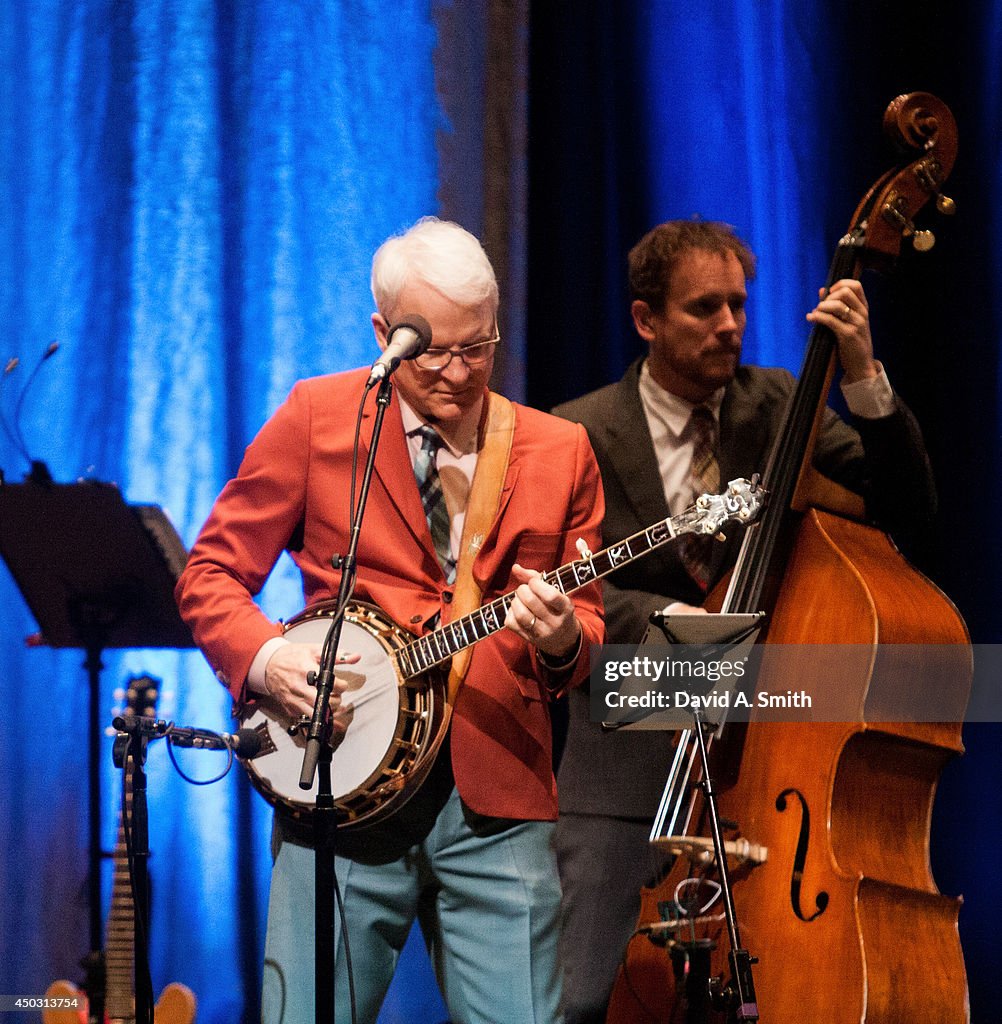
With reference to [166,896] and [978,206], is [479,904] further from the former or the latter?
[978,206]

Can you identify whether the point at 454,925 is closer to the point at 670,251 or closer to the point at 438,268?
the point at 438,268

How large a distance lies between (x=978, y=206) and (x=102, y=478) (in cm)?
253

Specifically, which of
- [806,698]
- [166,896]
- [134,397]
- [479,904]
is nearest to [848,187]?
[806,698]

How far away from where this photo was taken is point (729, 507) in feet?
7.73

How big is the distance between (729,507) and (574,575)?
285mm

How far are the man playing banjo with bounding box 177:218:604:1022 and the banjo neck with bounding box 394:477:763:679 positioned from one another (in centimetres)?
6

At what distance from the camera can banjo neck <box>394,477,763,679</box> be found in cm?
235

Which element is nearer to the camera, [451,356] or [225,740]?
[225,740]

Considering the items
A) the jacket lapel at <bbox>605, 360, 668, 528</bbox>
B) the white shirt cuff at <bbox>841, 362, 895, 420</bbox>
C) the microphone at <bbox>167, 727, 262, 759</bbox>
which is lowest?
the microphone at <bbox>167, 727, 262, 759</bbox>

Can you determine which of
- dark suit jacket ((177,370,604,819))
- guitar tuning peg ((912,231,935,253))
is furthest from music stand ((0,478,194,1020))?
guitar tuning peg ((912,231,935,253))

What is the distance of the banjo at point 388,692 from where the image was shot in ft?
7.54

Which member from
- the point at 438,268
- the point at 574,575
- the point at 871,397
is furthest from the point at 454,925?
the point at 871,397

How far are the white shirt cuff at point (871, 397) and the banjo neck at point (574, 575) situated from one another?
2.03 ft

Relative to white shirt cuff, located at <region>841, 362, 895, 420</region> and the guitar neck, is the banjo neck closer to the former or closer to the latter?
the guitar neck
